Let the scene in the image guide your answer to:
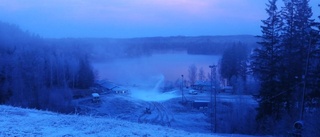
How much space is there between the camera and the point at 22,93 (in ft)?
126

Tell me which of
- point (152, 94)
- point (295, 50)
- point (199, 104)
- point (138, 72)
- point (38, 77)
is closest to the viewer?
point (295, 50)

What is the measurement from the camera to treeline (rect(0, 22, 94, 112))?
3719 cm

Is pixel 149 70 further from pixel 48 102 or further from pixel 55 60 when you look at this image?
pixel 48 102

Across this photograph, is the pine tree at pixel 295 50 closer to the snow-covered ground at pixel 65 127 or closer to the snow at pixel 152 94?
the snow-covered ground at pixel 65 127

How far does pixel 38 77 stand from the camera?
42.4 meters

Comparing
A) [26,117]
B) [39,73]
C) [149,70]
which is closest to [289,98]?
[26,117]

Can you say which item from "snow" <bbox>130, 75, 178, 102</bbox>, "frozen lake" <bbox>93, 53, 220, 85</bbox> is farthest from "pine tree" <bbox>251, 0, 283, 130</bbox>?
"frozen lake" <bbox>93, 53, 220, 85</bbox>

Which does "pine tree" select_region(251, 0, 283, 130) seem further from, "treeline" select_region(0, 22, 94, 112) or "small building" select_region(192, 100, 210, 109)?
"treeline" select_region(0, 22, 94, 112)

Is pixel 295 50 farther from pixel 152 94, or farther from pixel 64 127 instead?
pixel 152 94

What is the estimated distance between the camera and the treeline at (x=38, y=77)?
3719 centimetres

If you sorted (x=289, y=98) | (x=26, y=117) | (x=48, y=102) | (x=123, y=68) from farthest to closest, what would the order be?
1. (x=123, y=68)
2. (x=48, y=102)
3. (x=289, y=98)
4. (x=26, y=117)

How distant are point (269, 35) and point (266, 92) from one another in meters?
3.83

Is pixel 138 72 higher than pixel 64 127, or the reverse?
pixel 138 72

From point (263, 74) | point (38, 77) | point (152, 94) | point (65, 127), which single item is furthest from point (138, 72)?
point (65, 127)
